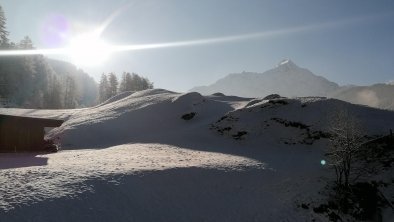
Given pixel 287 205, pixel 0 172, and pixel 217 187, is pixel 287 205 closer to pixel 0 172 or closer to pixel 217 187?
pixel 217 187

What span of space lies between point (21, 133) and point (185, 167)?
18.4 meters

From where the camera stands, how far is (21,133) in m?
33.4

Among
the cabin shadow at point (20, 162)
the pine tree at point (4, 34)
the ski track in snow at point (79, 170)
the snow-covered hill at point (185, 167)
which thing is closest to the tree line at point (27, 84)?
the pine tree at point (4, 34)

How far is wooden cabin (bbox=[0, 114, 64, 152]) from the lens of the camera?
32.2 m

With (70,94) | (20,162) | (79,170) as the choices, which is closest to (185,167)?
(79,170)

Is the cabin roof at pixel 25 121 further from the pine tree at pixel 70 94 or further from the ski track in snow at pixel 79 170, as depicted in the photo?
the pine tree at pixel 70 94

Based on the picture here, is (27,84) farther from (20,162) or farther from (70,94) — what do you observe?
(20,162)

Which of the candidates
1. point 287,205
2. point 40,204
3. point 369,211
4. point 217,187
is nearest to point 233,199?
point 217,187

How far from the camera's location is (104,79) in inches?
5177

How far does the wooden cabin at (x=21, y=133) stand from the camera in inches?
1270

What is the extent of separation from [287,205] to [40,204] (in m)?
13.7

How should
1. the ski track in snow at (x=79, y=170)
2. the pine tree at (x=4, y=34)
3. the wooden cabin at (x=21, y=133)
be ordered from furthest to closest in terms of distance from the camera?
the pine tree at (x=4, y=34)
the wooden cabin at (x=21, y=133)
the ski track in snow at (x=79, y=170)

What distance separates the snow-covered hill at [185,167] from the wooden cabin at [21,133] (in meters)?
3.30

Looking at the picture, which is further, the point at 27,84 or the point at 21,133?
the point at 27,84
